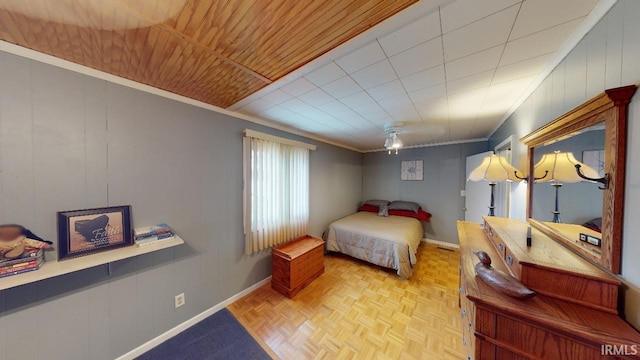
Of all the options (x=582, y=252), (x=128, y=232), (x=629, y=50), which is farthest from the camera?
(x=128, y=232)

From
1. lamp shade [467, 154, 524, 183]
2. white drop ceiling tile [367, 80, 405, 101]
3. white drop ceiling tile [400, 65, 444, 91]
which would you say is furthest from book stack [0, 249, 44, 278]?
lamp shade [467, 154, 524, 183]

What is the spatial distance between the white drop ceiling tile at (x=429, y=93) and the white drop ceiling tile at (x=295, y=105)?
1.06 m

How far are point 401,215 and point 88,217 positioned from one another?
4466 millimetres

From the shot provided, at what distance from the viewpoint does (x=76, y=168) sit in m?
1.30

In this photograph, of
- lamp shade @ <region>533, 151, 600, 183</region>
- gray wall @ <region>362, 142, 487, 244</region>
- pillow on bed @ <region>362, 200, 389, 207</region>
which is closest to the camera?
lamp shade @ <region>533, 151, 600, 183</region>

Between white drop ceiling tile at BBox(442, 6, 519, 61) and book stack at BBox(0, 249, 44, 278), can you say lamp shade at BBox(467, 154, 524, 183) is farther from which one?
book stack at BBox(0, 249, 44, 278)

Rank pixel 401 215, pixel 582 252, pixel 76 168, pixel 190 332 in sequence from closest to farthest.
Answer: pixel 582 252 → pixel 76 168 → pixel 190 332 → pixel 401 215

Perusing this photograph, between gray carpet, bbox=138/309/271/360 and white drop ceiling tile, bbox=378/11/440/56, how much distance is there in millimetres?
2528

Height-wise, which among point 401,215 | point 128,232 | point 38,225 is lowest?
point 401,215

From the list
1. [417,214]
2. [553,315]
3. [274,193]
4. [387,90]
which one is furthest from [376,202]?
[553,315]

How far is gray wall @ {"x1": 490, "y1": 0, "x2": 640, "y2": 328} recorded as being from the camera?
27.5 inches

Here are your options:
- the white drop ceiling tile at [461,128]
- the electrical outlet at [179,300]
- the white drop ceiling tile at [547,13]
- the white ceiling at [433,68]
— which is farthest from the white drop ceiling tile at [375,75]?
the electrical outlet at [179,300]

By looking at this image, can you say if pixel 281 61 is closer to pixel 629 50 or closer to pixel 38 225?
pixel 629 50

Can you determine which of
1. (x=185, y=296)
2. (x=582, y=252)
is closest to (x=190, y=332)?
(x=185, y=296)
